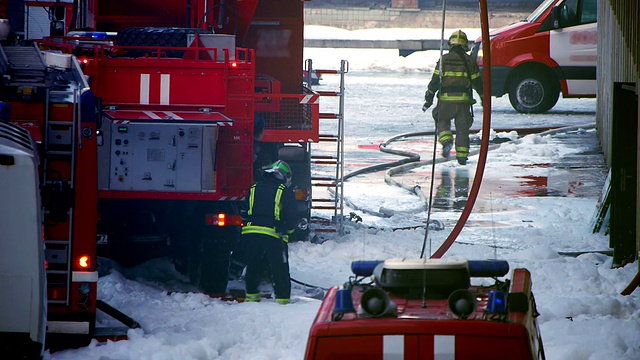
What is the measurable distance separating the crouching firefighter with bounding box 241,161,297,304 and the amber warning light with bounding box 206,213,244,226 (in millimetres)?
195

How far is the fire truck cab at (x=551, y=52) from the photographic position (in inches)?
877

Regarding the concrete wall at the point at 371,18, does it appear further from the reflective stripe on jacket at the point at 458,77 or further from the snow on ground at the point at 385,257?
the snow on ground at the point at 385,257

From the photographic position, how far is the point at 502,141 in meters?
20.0

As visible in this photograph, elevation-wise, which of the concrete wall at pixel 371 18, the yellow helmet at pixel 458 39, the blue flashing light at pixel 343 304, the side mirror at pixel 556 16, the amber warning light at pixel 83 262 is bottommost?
the amber warning light at pixel 83 262

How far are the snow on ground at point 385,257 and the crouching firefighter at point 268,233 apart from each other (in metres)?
0.24

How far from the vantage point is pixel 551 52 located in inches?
877

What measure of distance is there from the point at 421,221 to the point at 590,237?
2135 millimetres

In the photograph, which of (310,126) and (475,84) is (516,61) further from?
(310,126)

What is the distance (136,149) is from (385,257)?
3007 millimetres

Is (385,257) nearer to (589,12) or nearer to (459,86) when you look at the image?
(459,86)

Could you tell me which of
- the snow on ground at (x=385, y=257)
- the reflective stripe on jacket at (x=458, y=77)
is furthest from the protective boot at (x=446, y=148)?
the snow on ground at (x=385, y=257)

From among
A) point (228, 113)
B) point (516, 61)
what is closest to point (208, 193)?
point (228, 113)

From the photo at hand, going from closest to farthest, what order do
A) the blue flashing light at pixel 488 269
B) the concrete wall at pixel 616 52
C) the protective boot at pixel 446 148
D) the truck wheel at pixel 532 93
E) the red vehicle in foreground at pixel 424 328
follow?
1. the red vehicle in foreground at pixel 424 328
2. the blue flashing light at pixel 488 269
3. the concrete wall at pixel 616 52
4. the protective boot at pixel 446 148
5. the truck wheel at pixel 532 93

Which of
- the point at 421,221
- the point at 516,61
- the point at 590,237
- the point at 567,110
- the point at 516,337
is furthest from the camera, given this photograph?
the point at 567,110
